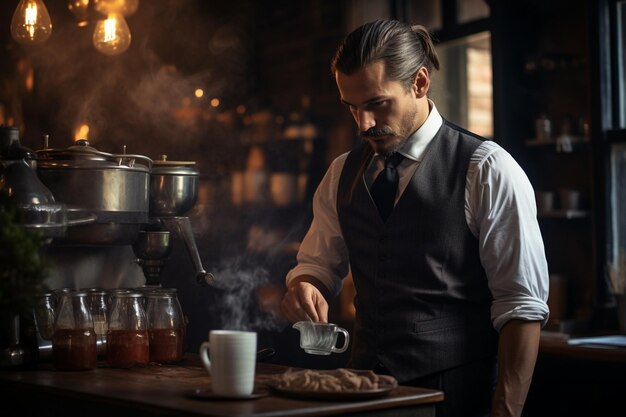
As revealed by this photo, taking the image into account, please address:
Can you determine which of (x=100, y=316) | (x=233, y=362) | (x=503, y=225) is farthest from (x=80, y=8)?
(x=233, y=362)

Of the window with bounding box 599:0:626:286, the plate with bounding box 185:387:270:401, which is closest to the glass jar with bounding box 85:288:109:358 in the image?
the plate with bounding box 185:387:270:401

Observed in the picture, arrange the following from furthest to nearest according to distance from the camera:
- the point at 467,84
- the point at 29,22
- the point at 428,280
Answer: the point at 467,84 → the point at 29,22 → the point at 428,280

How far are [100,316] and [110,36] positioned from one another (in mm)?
1480

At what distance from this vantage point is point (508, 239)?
6.50 feet

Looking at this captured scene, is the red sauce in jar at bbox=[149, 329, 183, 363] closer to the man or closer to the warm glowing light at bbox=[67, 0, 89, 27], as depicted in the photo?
the man

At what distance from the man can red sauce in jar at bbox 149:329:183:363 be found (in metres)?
0.30

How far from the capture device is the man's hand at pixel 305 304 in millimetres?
2104

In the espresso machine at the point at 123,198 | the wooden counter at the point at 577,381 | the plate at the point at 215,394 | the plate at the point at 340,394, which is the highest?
the espresso machine at the point at 123,198

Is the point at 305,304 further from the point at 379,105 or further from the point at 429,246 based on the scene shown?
the point at 379,105

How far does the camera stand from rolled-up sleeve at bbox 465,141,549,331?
6.40 ft

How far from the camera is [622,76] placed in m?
3.98

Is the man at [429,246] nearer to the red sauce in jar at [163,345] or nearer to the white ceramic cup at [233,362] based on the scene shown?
the red sauce in jar at [163,345]

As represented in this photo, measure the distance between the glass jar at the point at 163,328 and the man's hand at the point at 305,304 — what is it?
28cm

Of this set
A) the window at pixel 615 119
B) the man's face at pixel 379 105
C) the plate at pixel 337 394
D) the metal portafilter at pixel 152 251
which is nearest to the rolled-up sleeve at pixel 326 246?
the man's face at pixel 379 105
